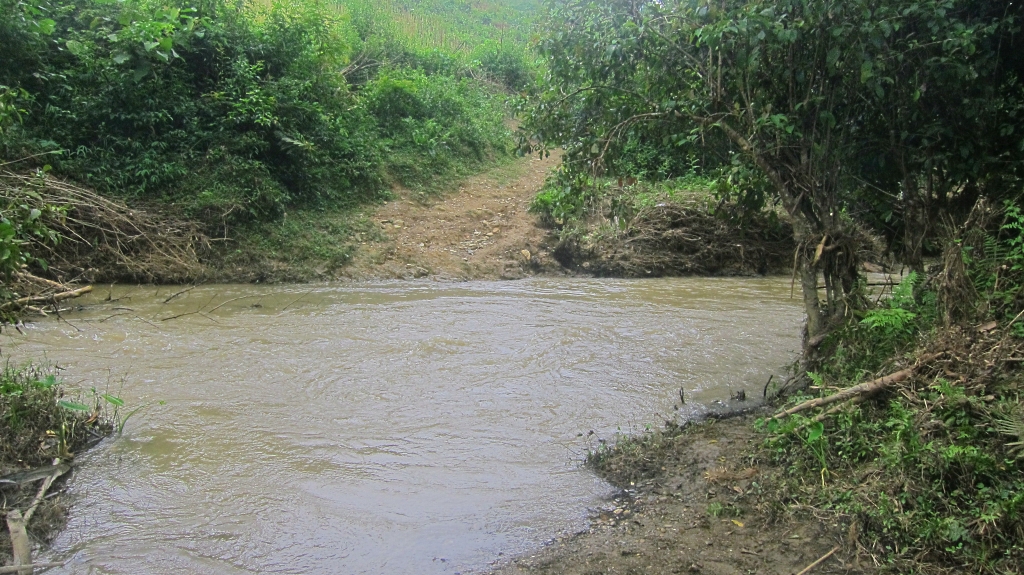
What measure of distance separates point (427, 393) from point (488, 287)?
5034mm

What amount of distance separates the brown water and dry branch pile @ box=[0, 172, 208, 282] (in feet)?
1.83

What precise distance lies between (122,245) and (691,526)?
9279 millimetres

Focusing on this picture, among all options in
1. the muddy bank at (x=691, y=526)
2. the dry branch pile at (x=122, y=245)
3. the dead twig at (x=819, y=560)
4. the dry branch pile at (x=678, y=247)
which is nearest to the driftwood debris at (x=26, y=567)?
the muddy bank at (x=691, y=526)

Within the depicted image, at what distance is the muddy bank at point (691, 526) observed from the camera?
359 cm

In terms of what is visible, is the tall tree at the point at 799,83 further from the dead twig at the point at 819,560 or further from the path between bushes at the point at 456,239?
the path between bushes at the point at 456,239

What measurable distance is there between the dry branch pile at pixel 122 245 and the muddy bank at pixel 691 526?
791 centimetres

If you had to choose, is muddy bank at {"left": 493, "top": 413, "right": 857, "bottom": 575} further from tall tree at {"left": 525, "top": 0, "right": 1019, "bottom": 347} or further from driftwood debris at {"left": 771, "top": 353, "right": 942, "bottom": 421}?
tall tree at {"left": 525, "top": 0, "right": 1019, "bottom": 347}

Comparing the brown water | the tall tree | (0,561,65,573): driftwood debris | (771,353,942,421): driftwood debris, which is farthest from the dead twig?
(0,561,65,573): driftwood debris

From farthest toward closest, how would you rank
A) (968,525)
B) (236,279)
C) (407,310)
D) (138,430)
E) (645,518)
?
(236,279)
(407,310)
(138,430)
(645,518)
(968,525)

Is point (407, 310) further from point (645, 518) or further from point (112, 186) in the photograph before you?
point (645, 518)

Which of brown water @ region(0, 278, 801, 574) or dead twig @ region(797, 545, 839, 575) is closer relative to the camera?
dead twig @ region(797, 545, 839, 575)

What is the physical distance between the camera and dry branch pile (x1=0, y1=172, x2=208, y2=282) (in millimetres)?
10008

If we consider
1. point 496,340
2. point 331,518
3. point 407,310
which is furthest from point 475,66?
point 331,518

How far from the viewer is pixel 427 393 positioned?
21.6 ft
